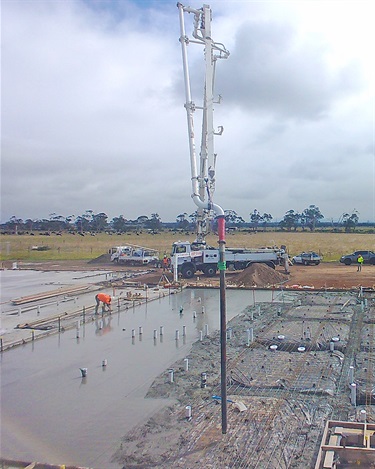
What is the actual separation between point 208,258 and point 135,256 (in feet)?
45.2

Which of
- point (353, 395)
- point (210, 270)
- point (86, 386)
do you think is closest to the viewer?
point (353, 395)

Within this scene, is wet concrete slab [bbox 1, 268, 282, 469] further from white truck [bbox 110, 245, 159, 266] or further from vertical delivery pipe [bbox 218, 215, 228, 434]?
white truck [bbox 110, 245, 159, 266]

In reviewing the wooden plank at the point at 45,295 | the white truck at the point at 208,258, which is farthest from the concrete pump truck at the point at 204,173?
the wooden plank at the point at 45,295

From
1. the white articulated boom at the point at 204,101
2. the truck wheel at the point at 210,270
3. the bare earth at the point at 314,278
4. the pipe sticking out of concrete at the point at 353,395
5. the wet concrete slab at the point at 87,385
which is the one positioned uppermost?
the white articulated boom at the point at 204,101

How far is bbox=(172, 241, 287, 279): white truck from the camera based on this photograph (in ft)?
104

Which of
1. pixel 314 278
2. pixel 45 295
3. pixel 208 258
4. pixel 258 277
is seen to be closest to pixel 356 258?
pixel 314 278

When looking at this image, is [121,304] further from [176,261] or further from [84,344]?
[176,261]

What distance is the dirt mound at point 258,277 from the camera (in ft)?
93.5

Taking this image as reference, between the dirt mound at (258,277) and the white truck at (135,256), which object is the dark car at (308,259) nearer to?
the dirt mound at (258,277)

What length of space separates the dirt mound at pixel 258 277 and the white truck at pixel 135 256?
13.4m

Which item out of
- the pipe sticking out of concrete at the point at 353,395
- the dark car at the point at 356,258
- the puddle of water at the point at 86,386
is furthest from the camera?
the dark car at the point at 356,258

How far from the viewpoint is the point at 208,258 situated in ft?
105

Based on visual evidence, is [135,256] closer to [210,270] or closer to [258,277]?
[210,270]

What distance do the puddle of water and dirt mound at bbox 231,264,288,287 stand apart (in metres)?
9.42
